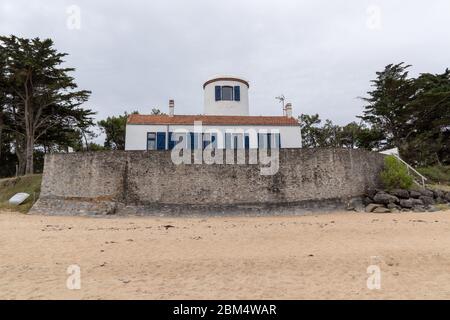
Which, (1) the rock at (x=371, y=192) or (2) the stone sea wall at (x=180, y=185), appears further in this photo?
(1) the rock at (x=371, y=192)

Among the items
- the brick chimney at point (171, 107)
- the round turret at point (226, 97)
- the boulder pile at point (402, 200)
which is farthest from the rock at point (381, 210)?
the brick chimney at point (171, 107)

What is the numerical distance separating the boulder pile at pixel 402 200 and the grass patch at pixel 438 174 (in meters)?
5.25

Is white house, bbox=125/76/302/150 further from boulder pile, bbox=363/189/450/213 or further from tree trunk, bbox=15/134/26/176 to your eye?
tree trunk, bbox=15/134/26/176

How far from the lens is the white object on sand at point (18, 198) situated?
2033cm

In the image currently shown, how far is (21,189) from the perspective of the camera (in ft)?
72.2

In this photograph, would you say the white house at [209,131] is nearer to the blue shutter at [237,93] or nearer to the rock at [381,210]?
the blue shutter at [237,93]

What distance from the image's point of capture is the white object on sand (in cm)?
2033

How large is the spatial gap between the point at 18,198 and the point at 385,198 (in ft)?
70.6

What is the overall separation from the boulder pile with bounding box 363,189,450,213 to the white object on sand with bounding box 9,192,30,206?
2004cm

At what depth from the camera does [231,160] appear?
1938 centimetres

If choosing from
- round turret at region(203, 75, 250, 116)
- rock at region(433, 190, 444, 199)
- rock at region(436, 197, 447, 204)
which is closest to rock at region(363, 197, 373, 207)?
rock at region(436, 197, 447, 204)

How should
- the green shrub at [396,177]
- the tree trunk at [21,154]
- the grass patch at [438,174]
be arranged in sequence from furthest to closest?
the tree trunk at [21,154]
the grass patch at [438,174]
the green shrub at [396,177]

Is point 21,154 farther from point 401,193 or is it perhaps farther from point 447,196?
point 447,196
